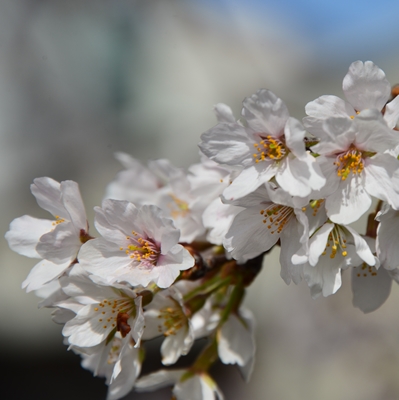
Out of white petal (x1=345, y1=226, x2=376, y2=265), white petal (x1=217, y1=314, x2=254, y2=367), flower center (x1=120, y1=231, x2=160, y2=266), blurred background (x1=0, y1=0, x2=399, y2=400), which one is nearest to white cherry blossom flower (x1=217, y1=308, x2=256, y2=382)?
white petal (x1=217, y1=314, x2=254, y2=367)

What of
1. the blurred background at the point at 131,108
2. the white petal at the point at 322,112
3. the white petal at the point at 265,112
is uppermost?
the white petal at the point at 265,112

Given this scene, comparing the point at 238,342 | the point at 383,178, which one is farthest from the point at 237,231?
the point at 238,342

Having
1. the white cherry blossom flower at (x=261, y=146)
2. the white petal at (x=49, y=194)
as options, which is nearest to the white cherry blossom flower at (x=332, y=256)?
the white cherry blossom flower at (x=261, y=146)

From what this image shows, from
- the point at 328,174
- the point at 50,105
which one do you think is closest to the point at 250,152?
the point at 328,174

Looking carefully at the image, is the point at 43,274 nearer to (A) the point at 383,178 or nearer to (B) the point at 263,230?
(B) the point at 263,230

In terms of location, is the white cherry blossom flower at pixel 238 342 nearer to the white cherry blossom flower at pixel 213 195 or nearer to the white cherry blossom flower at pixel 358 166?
the white cherry blossom flower at pixel 213 195

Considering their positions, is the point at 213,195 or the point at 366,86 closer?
the point at 366,86

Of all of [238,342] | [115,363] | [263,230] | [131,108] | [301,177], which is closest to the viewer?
[301,177]

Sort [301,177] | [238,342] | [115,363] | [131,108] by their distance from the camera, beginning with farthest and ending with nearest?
[131,108], [238,342], [115,363], [301,177]
